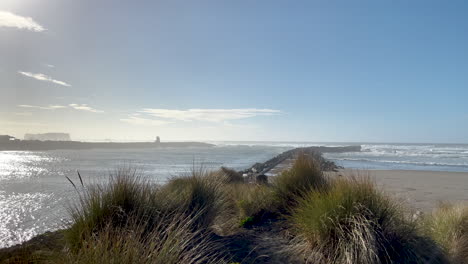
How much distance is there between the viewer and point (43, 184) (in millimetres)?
14734

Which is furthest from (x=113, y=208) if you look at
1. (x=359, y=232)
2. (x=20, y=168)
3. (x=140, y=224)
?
(x=20, y=168)

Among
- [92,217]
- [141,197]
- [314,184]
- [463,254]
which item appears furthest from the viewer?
[314,184]

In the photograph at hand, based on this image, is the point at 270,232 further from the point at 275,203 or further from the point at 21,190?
the point at 21,190

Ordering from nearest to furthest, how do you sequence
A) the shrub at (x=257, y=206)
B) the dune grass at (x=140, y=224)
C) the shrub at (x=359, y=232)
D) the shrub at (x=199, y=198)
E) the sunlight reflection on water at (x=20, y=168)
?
the dune grass at (x=140, y=224) → the shrub at (x=359, y=232) → the shrub at (x=199, y=198) → the shrub at (x=257, y=206) → the sunlight reflection on water at (x=20, y=168)

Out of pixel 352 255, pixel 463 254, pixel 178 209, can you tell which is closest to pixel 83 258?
pixel 178 209

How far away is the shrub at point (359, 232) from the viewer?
4199 millimetres

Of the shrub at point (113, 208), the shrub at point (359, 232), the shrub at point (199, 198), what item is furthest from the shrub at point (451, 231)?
the shrub at point (113, 208)

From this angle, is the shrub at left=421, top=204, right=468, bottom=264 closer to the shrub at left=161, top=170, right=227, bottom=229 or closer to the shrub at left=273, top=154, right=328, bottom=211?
the shrub at left=273, top=154, right=328, bottom=211

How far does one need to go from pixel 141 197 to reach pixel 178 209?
2.30 feet

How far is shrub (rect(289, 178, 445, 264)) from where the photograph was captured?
420cm

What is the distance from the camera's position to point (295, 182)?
709 centimetres

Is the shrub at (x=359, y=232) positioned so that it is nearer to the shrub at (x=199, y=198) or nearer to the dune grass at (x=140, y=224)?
the dune grass at (x=140, y=224)

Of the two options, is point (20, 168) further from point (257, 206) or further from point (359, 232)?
point (359, 232)

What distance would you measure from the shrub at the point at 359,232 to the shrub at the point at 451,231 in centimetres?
43
